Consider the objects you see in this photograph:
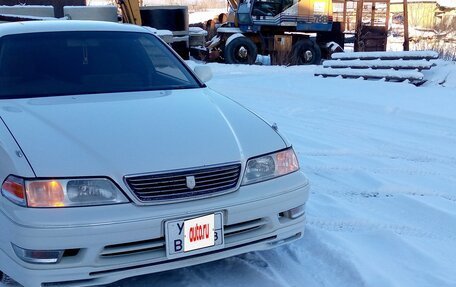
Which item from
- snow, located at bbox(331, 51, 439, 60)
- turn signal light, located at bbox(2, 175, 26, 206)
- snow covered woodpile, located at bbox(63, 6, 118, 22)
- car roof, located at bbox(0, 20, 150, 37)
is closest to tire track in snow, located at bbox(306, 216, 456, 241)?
turn signal light, located at bbox(2, 175, 26, 206)

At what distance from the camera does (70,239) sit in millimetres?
2430

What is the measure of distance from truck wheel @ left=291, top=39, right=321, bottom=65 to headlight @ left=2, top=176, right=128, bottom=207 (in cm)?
1880

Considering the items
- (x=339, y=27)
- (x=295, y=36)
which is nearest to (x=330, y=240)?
(x=295, y=36)

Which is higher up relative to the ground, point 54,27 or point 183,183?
point 54,27

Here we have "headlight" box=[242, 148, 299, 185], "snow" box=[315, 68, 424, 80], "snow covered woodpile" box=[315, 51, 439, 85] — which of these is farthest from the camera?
"snow covered woodpile" box=[315, 51, 439, 85]

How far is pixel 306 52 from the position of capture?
2102 cm

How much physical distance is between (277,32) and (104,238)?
19.7 metres

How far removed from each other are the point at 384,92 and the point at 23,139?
7916 millimetres

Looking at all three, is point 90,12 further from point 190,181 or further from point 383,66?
point 190,181

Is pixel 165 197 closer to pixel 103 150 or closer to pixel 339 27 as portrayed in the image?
pixel 103 150

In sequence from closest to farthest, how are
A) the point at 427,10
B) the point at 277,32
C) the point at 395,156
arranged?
the point at 395,156 → the point at 277,32 → the point at 427,10

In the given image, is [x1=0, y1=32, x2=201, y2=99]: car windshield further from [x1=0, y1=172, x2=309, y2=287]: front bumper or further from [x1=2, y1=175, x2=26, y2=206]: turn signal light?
[x1=0, y1=172, x2=309, y2=287]: front bumper

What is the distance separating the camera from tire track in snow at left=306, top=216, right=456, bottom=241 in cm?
367

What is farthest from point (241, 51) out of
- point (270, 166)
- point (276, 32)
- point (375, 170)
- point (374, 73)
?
point (270, 166)
